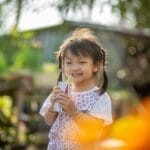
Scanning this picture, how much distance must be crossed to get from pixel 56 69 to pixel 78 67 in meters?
6.39

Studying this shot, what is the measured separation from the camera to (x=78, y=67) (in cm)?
347

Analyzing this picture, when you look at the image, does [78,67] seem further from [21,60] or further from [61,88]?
[21,60]

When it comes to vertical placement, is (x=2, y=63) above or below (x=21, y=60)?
above

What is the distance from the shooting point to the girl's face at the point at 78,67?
11.4ft

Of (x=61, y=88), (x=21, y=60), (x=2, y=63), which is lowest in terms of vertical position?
(x=21, y=60)

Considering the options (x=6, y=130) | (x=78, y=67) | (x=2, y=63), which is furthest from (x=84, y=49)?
(x=2, y=63)

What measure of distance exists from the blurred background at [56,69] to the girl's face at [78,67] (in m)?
1.04

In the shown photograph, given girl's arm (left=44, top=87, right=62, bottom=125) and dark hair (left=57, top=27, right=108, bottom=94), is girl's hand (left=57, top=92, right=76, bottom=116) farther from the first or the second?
dark hair (left=57, top=27, right=108, bottom=94)

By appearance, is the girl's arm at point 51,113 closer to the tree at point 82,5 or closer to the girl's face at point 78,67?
the girl's face at point 78,67

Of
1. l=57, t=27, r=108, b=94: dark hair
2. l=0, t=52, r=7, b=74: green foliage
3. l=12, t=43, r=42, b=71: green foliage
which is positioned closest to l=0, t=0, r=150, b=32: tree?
l=57, t=27, r=108, b=94: dark hair

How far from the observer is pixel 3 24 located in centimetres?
678

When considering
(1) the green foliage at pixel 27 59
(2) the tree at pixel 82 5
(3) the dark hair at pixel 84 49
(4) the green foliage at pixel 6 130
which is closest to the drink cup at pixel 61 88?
(3) the dark hair at pixel 84 49

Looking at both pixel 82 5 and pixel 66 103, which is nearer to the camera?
pixel 66 103

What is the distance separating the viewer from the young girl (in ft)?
11.2
